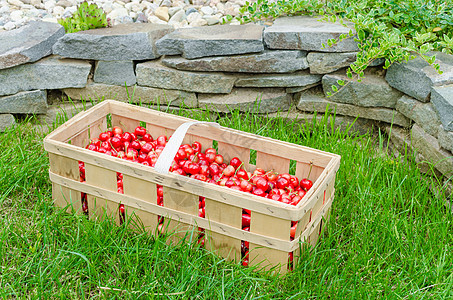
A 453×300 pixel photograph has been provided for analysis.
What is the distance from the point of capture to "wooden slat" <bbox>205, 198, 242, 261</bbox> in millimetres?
1950

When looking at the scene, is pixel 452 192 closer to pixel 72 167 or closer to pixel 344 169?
pixel 344 169

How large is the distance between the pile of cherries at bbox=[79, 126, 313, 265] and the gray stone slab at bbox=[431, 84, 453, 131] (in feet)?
2.35

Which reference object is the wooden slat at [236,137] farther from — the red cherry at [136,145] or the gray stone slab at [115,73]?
the gray stone slab at [115,73]

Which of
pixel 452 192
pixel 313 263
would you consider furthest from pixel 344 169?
pixel 313 263

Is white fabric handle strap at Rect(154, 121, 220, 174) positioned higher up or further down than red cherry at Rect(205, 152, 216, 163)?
higher up

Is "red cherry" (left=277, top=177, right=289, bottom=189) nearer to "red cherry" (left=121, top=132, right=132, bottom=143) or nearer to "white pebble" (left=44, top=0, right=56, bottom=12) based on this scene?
"red cherry" (left=121, top=132, right=132, bottom=143)

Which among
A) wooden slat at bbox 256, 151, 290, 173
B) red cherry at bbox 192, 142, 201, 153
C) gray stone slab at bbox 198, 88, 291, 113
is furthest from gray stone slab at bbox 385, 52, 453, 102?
red cherry at bbox 192, 142, 201, 153

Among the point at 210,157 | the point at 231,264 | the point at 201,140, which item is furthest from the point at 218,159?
the point at 231,264

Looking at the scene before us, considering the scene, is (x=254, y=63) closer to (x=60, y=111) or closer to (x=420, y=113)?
(x=420, y=113)

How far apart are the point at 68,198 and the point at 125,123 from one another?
489 mm

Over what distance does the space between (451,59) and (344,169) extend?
813 mm

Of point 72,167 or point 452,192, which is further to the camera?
point 452,192

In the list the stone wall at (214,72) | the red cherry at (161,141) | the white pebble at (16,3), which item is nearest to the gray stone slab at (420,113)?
the stone wall at (214,72)

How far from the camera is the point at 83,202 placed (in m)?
2.30
